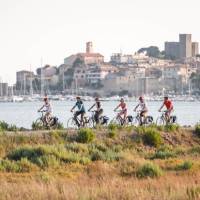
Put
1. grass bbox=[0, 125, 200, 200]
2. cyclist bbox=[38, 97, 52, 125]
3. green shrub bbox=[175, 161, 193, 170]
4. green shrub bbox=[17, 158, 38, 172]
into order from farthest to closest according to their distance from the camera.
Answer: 1. cyclist bbox=[38, 97, 52, 125]
2. green shrub bbox=[175, 161, 193, 170]
3. green shrub bbox=[17, 158, 38, 172]
4. grass bbox=[0, 125, 200, 200]

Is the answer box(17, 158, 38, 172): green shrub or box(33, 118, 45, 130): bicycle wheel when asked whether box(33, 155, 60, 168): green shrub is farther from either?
box(33, 118, 45, 130): bicycle wheel

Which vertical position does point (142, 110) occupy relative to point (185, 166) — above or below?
above

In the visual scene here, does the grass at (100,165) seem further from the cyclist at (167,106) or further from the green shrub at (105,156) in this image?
the cyclist at (167,106)

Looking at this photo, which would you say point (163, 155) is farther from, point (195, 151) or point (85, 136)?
point (85, 136)

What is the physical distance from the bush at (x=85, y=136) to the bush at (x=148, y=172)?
8561 millimetres

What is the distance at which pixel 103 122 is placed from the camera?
3500 centimetres

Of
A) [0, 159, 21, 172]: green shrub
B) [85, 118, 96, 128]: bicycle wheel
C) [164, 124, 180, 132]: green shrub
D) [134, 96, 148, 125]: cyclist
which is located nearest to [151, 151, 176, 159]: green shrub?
[0, 159, 21, 172]: green shrub

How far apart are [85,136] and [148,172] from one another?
9.24 m

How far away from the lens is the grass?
14148 millimetres

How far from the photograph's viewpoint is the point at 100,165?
22.1m

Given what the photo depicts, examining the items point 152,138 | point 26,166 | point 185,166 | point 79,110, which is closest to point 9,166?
point 26,166

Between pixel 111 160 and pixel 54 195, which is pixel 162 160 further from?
pixel 54 195

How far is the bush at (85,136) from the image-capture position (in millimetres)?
29203

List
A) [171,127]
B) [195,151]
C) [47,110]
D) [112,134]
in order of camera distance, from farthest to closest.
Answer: [47,110] < [171,127] < [112,134] < [195,151]
